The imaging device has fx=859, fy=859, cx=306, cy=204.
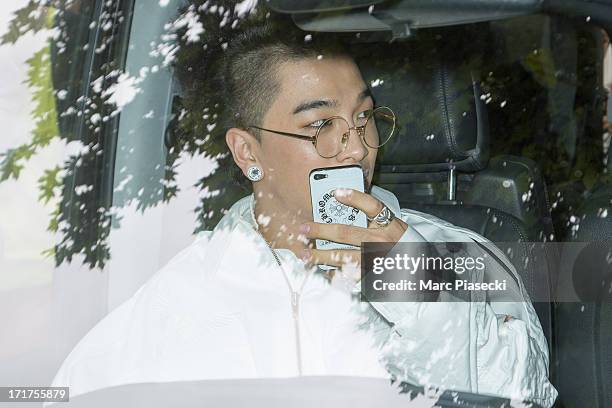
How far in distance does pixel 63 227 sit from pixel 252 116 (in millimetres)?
354

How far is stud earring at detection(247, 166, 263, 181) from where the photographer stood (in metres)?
1.35

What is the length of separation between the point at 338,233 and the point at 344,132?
0.62 feet

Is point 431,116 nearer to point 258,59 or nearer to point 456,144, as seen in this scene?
point 456,144

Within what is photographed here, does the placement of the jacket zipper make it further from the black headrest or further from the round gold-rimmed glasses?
the black headrest

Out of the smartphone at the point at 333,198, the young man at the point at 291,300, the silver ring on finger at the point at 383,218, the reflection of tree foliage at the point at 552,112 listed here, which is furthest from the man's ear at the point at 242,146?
the reflection of tree foliage at the point at 552,112

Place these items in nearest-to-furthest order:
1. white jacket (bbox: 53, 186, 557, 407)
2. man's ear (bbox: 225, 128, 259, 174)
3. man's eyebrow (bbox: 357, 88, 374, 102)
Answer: white jacket (bbox: 53, 186, 557, 407) → man's ear (bbox: 225, 128, 259, 174) → man's eyebrow (bbox: 357, 88, 374, 102)

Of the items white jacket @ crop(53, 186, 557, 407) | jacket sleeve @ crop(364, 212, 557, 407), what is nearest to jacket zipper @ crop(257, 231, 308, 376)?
white jacket @ crop(53, 186, 557, 407)

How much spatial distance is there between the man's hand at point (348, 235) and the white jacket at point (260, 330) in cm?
2

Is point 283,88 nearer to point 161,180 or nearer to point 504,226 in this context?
point 161,180

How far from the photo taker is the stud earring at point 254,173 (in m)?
1.35

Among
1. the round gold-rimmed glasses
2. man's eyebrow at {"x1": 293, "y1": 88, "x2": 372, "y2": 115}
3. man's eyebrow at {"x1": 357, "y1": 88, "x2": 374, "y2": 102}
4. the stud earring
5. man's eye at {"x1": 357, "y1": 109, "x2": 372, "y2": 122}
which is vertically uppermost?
man's eyebrow at {"x1": 357, "y1": 88, "x2": 374, "y2": 102}

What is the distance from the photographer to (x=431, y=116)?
1.65 m

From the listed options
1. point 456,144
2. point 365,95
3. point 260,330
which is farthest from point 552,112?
point 260,330

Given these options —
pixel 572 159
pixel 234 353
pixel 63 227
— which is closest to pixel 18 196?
pixel 63 227
